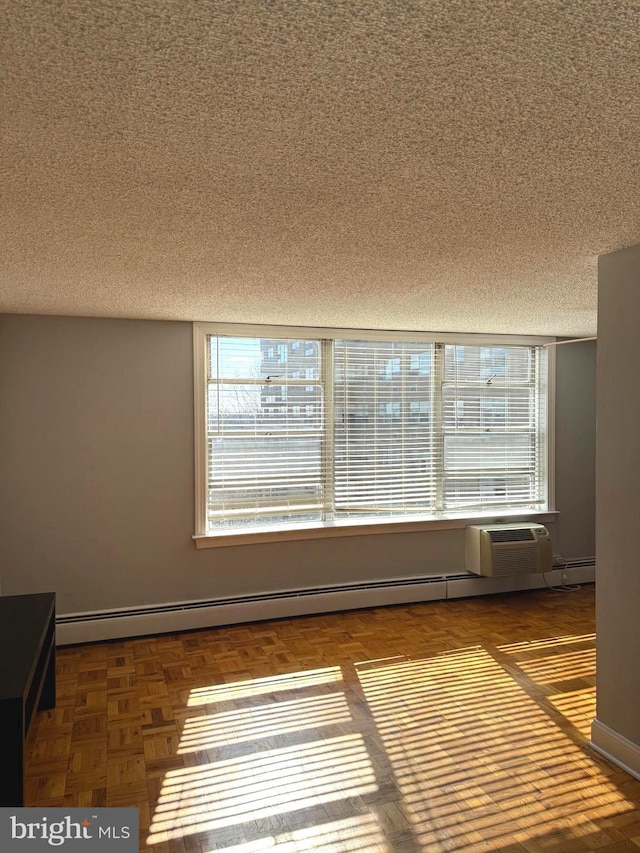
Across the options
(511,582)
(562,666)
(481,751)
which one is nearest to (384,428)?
(511,582)

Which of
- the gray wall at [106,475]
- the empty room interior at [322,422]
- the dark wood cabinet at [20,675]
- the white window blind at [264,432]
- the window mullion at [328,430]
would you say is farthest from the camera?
the window mullion at [328,430]

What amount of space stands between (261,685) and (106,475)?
1.81 meters

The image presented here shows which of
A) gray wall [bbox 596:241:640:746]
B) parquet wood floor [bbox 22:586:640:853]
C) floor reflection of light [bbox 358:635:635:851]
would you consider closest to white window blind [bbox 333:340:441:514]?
parquet wood floor [bbox 22:586:640:853]

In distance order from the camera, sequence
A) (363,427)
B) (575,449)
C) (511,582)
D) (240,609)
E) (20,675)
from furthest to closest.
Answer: (575,449) → (511,582) → (363,427) → (240,609) → (20,675)

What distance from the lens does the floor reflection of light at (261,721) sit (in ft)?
10.1

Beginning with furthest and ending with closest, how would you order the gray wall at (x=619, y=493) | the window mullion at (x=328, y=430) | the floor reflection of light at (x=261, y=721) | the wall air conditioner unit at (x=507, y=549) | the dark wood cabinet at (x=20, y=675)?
the wall air conditioner unit at (x=507, y=549)
the window mullion at (x=328, y=430)
the floor reflection of light at (x=261, y=721)
the gray wall at (x=619, y=493)
the dark wood cabinet at (x=20, y=675)

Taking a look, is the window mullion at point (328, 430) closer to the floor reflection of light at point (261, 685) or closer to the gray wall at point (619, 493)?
the floor reflection of light at point (261, 685)

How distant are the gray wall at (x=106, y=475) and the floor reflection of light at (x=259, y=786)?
1.94 meters

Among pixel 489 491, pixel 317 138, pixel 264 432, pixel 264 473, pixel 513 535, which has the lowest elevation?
pixel 513 535

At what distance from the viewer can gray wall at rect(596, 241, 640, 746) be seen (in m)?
2.69

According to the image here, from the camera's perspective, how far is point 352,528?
5.09 meters

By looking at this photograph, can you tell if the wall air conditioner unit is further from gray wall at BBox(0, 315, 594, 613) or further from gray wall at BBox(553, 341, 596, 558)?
gray wall at BBox(0, 315, 594, 613)

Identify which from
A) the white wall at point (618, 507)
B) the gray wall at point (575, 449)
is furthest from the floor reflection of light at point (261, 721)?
the gray wall at point (575, 449)

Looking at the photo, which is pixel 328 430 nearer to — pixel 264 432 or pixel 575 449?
pixel 264 432
